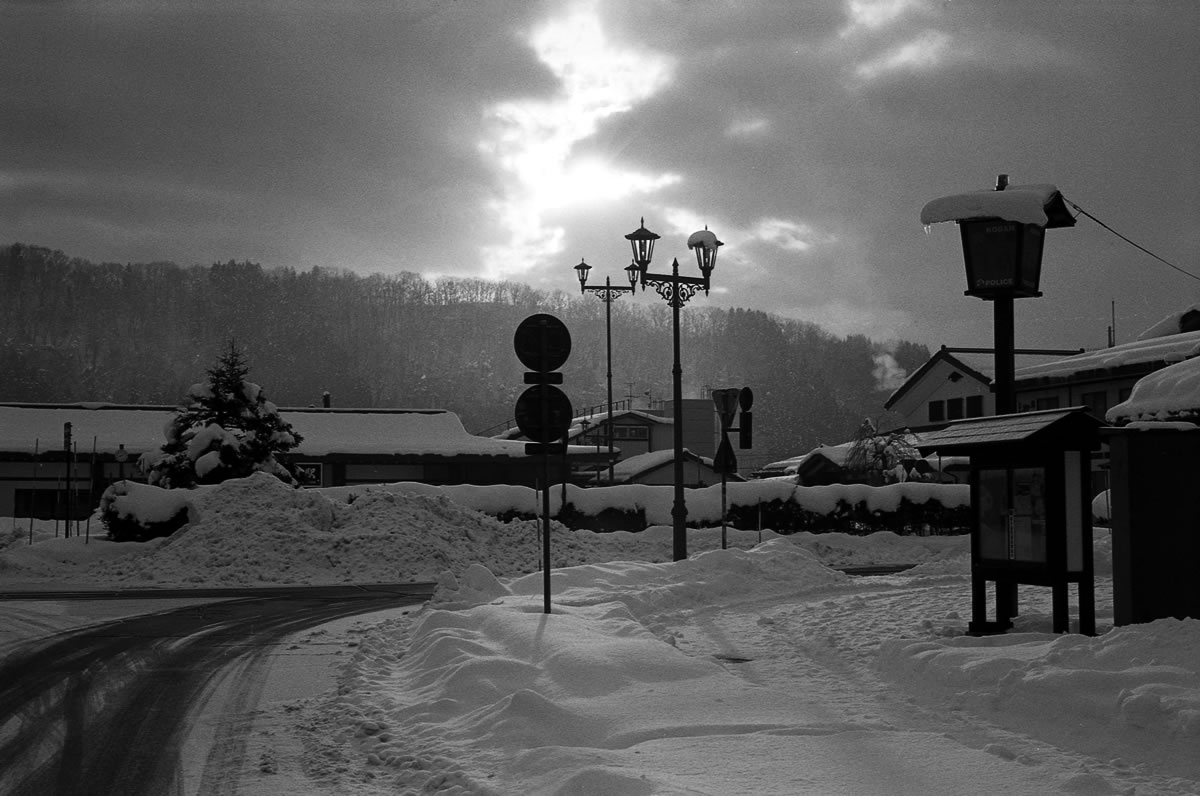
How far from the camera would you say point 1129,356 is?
4206 cm

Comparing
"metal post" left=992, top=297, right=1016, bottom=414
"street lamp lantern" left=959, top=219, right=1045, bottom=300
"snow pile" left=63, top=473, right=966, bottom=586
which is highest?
"street lamp lantern" left=959, top=219, right=1045, bottom=300

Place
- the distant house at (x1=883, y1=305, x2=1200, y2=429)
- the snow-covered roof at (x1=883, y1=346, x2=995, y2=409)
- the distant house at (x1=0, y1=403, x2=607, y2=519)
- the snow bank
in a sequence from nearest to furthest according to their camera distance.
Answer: the snow bank, the distant house at (x1=883, y1=305, x2=1200, y2=429), the distant house at (x1=0, y1=403, x2=607, y2=519), the snow-covered roof at (x1=883, y1=346, x2=995, y2=409)

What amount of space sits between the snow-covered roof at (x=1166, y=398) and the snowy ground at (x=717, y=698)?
2.57m

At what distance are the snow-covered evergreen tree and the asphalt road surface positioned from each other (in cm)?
1709

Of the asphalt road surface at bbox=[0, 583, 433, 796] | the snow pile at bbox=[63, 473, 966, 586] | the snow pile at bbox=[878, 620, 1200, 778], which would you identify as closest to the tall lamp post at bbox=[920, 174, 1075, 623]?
the snow pile at bbox=[878, 620, 1200, 778]

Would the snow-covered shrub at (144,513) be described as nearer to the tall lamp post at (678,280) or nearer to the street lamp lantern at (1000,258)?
the tall lamp post at (678,280)

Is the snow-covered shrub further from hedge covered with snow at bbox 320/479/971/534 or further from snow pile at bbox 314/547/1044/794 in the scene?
snow pile at bbox 314/547/1044/794

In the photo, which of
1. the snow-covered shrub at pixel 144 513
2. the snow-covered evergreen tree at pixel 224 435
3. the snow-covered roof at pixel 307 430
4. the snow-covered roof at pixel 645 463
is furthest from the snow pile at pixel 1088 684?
the snow-covered roof at pixel 645 463

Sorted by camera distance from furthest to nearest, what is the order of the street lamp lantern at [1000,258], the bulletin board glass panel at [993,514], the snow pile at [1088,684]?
the street lamp lantern at [1000,258] < the bulletin board glass panel at [993,514] < the snow pile at [1088,684]

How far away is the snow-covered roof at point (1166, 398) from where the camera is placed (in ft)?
34.8

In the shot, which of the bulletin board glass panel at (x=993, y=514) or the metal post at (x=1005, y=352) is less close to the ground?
the metal post at (x=1005, y=352)

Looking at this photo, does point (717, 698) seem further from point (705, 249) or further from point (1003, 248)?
point (705, 249)

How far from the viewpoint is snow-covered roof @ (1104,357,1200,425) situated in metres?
10.6

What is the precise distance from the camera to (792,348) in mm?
130625
